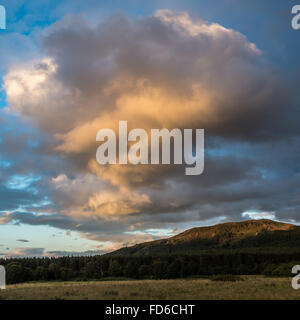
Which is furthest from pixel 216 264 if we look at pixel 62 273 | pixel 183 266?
pixel 62 273

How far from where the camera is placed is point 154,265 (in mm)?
144500

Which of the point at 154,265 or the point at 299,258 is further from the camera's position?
the point at 299,258

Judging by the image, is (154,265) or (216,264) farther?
Result: (216,264)

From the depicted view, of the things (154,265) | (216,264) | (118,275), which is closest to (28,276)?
(118,275)
